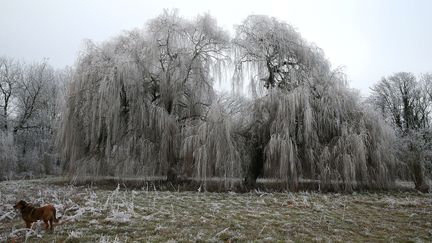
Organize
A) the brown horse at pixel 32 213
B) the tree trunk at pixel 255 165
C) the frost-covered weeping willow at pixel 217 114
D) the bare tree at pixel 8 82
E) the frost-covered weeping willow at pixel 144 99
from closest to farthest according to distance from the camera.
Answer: the brown horse at pixel 32 213, the frost-covered weeping willow at pixel 217 114, the frost-covered weeping willow at pixel 144 99, the tree trunk at pixel 255 165, the bare tree at pixel 8 82

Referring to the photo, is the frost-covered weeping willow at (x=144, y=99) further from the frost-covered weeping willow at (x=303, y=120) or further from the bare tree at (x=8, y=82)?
the bare tree at (x=8, y=82)

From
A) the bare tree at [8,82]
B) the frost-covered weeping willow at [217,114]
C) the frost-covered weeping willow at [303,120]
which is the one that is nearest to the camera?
the frost-covered weeping willow at [303,120]

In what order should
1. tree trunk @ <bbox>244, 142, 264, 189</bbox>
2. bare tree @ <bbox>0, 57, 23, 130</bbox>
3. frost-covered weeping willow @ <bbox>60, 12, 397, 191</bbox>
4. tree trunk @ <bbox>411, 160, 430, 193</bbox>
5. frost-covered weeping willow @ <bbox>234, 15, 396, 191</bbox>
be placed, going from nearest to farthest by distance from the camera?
frost-covered weeping willow @ <bbox>234, 15, 396, 191</bbox> → frost-covered weeping willow @ <bbox>60, 12, 397, 191</bbox> → tree trunk @ <bbox>244, 142, 264, 189</bbox> → tree trunk @ <bbox>411, 160, 430, 193</bbox> → bare tree @ <bbox>0, 57, 23, 130</bbox>

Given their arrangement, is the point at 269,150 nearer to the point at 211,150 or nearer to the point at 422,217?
the point at 211,150

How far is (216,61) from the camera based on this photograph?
16906 millimetres

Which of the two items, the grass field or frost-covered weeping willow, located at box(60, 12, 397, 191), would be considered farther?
frost-covered weeping willow, located at box(60, 12, 397, 191)

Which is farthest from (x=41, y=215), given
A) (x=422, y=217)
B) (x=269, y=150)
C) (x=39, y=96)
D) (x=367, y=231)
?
(x=39, y=96)

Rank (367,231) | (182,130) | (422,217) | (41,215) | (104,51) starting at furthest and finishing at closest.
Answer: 1. (104,51)
2. (182,130)
3. (422,217)
4. (367,231)
5. (41,215)

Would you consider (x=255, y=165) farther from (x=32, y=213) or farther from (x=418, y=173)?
(x=32, y=213)

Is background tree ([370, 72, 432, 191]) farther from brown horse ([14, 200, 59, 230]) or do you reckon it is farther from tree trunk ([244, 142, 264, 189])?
brown horse ([14, 200, 59, 230])

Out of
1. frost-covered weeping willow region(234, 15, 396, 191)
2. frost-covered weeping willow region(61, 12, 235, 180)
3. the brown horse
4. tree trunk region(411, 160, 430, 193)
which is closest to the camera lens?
the brown horse

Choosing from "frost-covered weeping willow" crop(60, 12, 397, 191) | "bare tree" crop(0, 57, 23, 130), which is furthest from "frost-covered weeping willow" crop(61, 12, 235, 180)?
"bare tree" crop(0, 57, 23, 130)

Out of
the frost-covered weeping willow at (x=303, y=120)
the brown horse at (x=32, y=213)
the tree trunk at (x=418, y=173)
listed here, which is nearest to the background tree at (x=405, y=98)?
the tree trunk at (x=418, y=173)

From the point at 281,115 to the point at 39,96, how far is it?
23.6 meters
